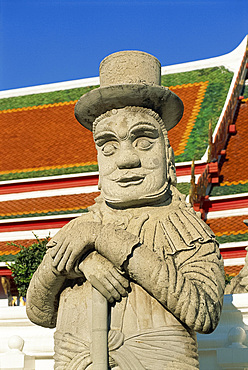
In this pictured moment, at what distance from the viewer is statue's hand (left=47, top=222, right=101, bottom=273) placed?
167 inches

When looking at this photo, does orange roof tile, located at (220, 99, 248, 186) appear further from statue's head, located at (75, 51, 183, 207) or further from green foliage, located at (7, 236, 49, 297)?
statue's head, located at (75, 51, 183, 207)

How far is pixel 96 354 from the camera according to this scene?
4.03m

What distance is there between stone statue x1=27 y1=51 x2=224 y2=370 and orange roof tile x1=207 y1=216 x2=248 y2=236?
8493mm

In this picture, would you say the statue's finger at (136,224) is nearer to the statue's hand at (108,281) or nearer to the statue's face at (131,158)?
the statue's face at (131,158)

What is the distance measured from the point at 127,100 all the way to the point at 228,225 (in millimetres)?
9234

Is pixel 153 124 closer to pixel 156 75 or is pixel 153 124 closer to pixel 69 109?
pixel 156 75

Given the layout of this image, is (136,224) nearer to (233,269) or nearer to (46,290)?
(46,290)

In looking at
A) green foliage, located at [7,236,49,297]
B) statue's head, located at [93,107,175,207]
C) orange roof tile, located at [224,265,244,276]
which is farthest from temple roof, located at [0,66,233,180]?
statue's head, located at [93,107,175,207]

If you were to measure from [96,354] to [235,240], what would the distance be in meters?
9.24

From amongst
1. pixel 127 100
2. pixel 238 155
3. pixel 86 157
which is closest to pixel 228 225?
pixel 238 155

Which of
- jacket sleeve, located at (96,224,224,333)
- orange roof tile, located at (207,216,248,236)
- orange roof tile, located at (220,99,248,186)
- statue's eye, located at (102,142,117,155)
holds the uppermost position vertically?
orange roof tile, located at (220,99,248,186)

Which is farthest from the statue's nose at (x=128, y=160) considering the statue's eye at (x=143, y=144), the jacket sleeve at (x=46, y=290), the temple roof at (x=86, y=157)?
the temple roof at (x=86, y=157)

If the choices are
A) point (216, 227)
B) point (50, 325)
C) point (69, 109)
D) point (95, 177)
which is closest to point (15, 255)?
point (95, 177)

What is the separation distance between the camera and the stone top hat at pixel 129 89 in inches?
179
